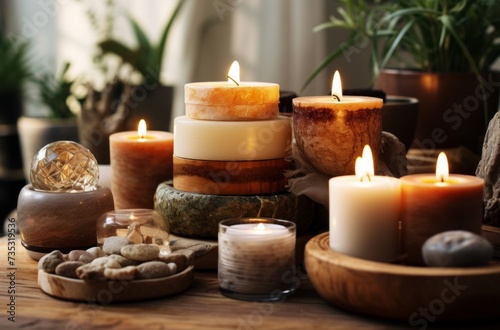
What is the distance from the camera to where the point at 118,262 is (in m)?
0.76

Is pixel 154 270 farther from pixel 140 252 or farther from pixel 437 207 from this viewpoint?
pixel 437 207

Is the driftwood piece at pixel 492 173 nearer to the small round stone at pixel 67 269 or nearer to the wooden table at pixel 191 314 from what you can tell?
the wooden table at pixel 191 314

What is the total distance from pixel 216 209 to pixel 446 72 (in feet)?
1.80

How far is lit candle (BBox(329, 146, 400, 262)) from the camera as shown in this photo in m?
0.71

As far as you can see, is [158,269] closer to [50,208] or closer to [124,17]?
[50,208]

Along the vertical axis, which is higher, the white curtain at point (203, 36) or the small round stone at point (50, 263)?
the white curtain at point (203, 36)

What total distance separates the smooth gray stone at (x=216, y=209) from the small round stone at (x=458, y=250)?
8.1 inches

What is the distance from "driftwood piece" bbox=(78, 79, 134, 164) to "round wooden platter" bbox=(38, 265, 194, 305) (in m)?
0.85

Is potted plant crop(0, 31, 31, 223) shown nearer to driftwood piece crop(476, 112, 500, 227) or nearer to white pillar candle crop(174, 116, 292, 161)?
white pillar candle crop(174, 116, 292, 161)

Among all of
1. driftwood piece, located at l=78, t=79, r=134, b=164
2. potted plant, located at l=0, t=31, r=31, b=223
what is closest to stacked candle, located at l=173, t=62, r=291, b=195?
driftwood piece, located at l=78, t=79, r=134, b=164

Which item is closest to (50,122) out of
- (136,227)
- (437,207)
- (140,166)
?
(140,166)

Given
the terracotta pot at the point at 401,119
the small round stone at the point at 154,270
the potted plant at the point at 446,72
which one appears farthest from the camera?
the potted plant at the point at 446,72

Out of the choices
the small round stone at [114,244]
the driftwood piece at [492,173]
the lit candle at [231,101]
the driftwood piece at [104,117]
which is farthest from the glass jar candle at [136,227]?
the driftwood piece at [104,117]

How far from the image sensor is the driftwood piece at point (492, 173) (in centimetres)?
82
